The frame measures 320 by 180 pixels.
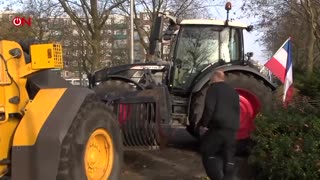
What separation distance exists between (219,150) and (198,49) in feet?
11.8

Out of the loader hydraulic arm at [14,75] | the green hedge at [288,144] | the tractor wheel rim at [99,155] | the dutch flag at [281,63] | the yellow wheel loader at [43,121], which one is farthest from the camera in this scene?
the dutch flag at [281,63]

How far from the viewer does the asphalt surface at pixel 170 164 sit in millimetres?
8062

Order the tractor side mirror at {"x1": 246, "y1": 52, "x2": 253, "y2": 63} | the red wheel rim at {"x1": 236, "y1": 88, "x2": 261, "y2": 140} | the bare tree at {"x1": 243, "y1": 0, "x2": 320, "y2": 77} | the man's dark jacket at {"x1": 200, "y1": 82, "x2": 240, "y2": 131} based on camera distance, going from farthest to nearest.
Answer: the bare tree at {"x1": 243, "y1": 0, "x2": 320, "y2": 77}, the tractor side mirror at {"x1": 246, "y1": 52, "x2": 253, "y2": 63}, the red wheel rim at {"x1": 236, "y1": 88, "x2": 261, "y2": 140}, the man's dark jacket at {"x1": 200, "y1": 82, "x2": 240, "y2": 131}

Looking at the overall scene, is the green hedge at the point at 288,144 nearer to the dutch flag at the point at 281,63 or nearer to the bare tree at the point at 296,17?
the dutch flag at the point at 281,63

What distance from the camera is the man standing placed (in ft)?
22.7

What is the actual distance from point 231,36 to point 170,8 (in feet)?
106

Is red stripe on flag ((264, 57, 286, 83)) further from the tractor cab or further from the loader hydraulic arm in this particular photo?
the loader hydraulic arm

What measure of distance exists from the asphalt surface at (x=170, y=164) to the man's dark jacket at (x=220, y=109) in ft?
2.63

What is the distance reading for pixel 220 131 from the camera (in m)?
6.95

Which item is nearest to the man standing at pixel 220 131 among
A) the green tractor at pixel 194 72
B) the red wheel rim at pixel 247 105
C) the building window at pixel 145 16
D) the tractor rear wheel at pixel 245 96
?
the green tractor at pixel 194 72

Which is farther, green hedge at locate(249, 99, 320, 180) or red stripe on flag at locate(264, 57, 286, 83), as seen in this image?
red stripe on flag at locate(264, 57, 286, 83)

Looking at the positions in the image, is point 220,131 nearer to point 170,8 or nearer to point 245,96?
point 245,96

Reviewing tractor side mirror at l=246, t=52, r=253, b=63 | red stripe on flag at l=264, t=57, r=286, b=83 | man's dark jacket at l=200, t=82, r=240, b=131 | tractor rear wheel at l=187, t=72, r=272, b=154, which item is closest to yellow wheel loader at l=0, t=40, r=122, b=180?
man's dark jacket at l=200, t=82, r=240, b=131

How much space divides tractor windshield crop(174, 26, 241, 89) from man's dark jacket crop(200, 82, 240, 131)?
122 inches
